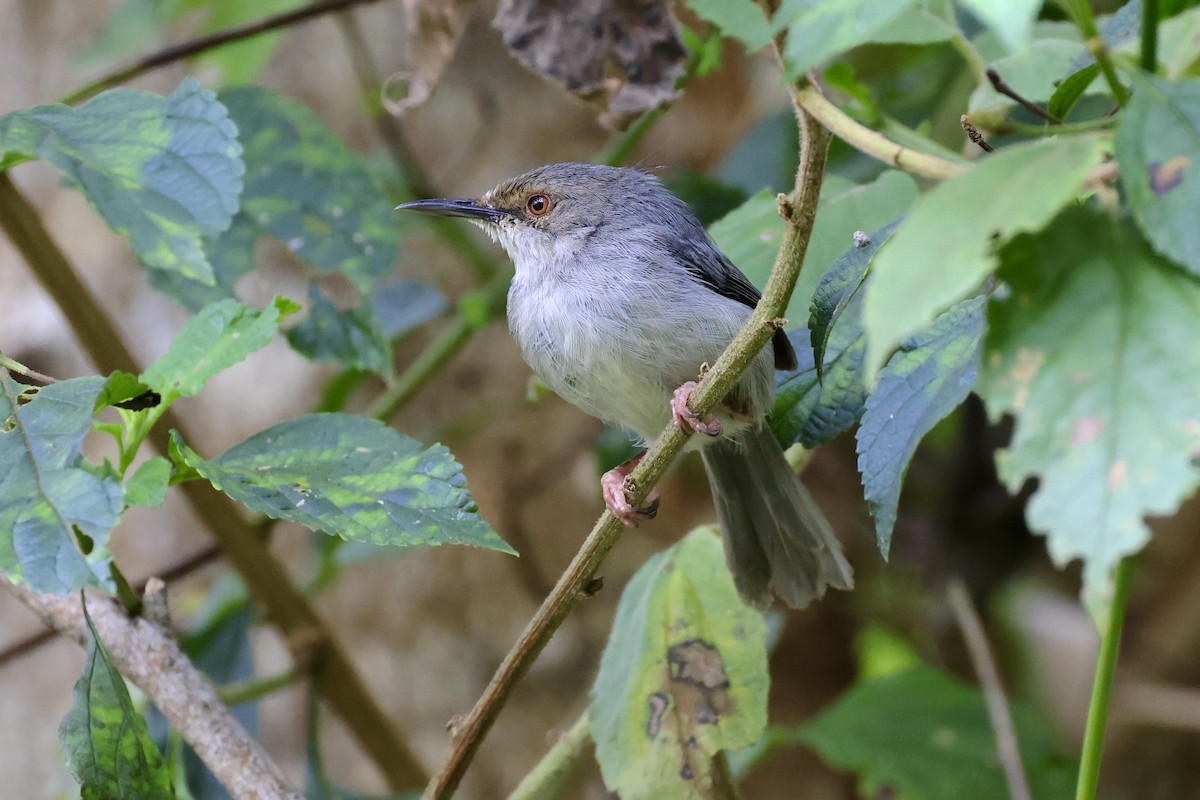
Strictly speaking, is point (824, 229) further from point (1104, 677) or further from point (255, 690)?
point (255, 690)

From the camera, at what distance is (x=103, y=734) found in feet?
6.63

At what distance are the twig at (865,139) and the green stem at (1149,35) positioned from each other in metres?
0.27

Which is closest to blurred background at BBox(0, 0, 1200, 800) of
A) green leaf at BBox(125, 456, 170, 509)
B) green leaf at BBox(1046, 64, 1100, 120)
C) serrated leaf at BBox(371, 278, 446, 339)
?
serrated leaf at BBox(371, 278, 446, 339)

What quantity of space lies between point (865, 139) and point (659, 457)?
679 mm

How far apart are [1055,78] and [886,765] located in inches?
86.1

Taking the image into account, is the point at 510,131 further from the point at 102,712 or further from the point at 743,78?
the point at 102,712

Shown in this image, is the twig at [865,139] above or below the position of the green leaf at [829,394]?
above

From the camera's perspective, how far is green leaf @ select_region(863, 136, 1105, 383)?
1059 millimetres

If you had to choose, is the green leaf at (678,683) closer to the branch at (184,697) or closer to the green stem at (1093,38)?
the branch at (184,697)

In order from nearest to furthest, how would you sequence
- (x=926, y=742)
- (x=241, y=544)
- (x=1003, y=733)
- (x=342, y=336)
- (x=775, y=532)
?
(x=775, y=532) < (x=342, y=336) < (x=241, y=544) < (x=1003, y=733) < (x=926, y=742)

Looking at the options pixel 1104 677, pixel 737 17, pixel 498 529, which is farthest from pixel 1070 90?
pixel 498 529

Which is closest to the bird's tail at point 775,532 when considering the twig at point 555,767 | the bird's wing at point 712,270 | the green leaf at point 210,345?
the bird's wing at point 712,270

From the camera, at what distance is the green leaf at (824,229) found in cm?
250

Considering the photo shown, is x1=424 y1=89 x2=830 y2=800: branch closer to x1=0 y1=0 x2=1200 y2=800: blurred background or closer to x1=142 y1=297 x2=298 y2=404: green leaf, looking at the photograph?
x1=142 y1=297 x2=298 y2=404: green leaf
